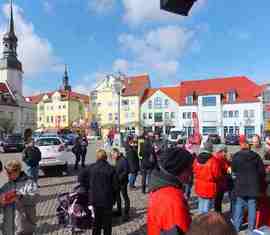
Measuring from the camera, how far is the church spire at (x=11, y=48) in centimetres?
8662

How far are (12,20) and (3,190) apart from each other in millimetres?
92843

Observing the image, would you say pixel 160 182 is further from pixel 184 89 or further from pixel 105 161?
pixel 184 89

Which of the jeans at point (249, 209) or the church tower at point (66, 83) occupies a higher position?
the church tower at point (66, 83)

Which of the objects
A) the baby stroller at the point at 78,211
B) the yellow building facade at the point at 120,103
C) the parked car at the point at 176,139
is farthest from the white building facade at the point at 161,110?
the baby stroller at the point at 78,211

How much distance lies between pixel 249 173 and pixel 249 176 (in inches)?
2.0

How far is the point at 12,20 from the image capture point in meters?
91.1

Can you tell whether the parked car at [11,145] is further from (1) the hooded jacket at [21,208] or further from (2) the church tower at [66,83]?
(2) the church tower at [66,83]

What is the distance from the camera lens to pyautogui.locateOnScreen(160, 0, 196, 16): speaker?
298 cm

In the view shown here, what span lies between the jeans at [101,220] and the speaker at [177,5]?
390 centimetres

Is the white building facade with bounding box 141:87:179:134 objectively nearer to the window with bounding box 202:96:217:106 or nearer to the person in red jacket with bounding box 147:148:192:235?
the window with bounding box 202:96:217:106

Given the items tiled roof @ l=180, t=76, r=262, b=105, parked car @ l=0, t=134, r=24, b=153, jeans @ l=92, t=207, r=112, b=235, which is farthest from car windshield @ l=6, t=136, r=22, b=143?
tiled roof @ l=180, t=76, r=262, b=105

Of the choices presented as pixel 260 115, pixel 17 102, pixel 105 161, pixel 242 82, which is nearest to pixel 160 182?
pixel 105 161

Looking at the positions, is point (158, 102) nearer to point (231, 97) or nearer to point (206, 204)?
point (231, 97)

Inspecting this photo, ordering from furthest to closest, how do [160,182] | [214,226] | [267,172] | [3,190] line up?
[267,172] < [3,190] < [160,182] < [214,226]
